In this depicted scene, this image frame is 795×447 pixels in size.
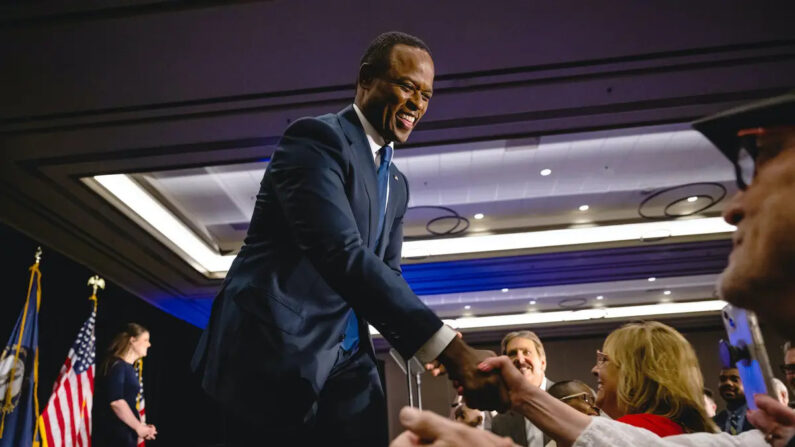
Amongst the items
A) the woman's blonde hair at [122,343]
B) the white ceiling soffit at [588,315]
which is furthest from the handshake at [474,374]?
the white ceiling soffit at [588,315]

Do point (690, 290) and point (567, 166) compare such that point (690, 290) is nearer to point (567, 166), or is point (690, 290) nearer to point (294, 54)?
point (567, 166)

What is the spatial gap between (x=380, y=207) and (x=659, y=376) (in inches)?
46.1

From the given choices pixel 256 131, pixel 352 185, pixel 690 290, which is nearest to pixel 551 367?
pixel 690 290

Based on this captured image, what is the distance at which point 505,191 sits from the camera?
263 inches

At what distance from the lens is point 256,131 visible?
4648 mm

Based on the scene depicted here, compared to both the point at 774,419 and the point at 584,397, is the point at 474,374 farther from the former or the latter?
the point at 584,397

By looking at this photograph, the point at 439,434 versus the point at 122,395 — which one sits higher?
the point at 122,395

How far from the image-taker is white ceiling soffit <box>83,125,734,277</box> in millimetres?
5816

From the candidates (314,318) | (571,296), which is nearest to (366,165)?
(314,318)

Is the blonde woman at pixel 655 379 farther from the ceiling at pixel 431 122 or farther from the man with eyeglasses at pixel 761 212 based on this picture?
the ceiling at pixel 431 122

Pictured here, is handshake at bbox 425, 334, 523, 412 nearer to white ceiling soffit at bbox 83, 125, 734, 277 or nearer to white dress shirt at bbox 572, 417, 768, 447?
white dress shirt at bbox 572, 417, 768, 447

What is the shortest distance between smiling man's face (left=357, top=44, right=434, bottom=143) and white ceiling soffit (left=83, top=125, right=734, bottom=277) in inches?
160

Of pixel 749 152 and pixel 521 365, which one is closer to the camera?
pixel 749 152

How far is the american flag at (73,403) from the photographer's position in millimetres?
4762
